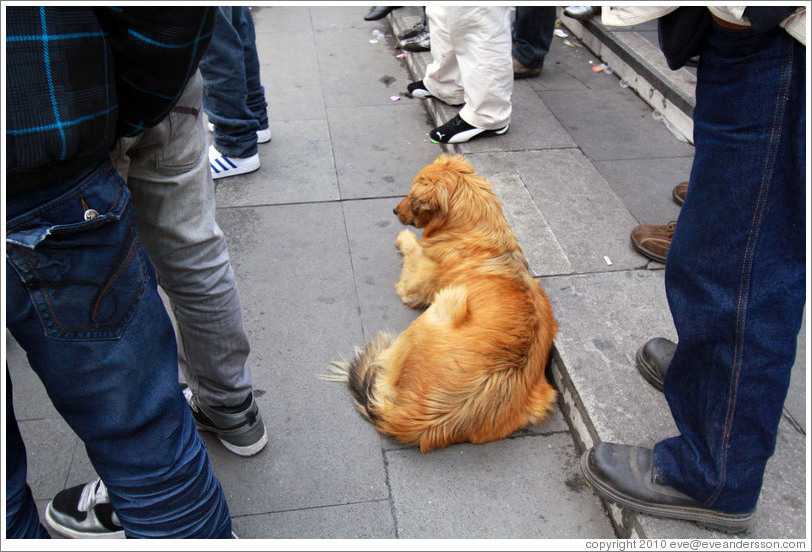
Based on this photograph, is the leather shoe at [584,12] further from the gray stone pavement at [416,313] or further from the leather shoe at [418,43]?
the leather shoe at [418,43]

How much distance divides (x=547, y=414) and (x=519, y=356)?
390 millimetres

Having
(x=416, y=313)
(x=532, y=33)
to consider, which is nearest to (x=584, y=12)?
(x=532, y=33)

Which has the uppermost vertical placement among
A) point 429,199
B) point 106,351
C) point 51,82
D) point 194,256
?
point 51,82

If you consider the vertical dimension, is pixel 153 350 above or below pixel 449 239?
above

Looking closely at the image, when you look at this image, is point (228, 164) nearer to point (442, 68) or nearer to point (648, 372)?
point (442, 68)

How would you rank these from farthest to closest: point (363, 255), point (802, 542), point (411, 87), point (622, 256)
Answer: point (411, 87), point (363, 255), point (622, 256), point (802, 542)

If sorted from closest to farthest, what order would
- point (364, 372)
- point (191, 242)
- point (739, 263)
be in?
point (739, 263), point (191, 242), point (364, 372)

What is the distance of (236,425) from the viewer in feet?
7.84

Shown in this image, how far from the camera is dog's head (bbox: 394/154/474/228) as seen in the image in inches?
124

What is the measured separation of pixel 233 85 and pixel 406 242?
5.02 ft

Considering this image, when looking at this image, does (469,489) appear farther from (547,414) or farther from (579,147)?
(579,147)

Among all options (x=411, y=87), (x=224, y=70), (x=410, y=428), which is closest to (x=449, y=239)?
(x=410, y=428)

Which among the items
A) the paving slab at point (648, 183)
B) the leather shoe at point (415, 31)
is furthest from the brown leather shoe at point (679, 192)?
the leather shoe at point (415, 31)

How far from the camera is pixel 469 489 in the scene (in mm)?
2418
